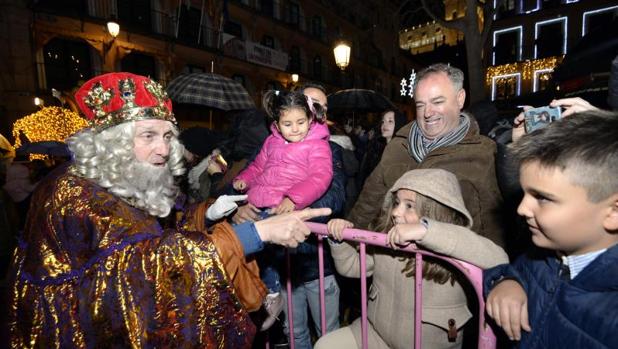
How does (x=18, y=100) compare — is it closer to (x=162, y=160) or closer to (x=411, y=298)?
(x=162, y=160)

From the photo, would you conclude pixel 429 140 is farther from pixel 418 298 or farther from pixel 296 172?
pixel 418 298

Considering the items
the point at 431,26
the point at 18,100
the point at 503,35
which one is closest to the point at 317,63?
the point at 503,35

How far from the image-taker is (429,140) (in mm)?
2551

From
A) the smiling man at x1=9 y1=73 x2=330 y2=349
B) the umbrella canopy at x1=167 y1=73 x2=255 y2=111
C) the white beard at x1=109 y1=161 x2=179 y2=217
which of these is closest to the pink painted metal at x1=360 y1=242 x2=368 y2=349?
the smiling man at x1=9 y1=73 x2=330 y2=349

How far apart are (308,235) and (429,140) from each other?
130 centimetres

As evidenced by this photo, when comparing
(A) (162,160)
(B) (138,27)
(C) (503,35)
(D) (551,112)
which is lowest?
(A) (162,160)

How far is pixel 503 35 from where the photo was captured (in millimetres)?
25672

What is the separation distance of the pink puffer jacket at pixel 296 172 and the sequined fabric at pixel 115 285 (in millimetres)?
1019

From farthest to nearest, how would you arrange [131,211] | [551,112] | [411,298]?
[411,298], [131,211], [551,112]

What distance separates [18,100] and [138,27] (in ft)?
21.9

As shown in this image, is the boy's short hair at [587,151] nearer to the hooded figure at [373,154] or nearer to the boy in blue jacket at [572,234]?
the boy in blue jacket at [572,234]

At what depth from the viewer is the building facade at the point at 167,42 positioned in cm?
1242

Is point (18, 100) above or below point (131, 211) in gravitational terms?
above

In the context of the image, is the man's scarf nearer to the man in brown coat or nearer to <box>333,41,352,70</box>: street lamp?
the man in brown coat
